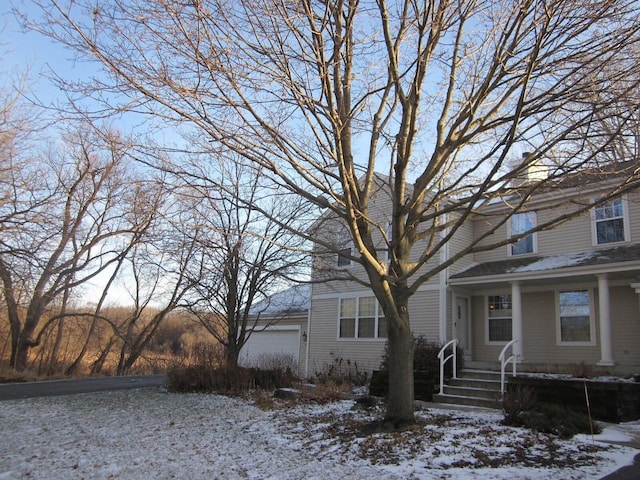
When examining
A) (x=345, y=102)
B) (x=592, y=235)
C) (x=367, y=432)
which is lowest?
(x=367, y=432)

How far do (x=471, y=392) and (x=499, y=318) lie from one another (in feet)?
13.3

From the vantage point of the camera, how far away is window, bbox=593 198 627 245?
1232 cm

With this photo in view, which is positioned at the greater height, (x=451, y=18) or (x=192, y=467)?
(x=451, y=18)

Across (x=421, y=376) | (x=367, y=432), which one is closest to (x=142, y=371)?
(x=421, y=376)

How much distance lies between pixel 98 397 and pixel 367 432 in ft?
23.0

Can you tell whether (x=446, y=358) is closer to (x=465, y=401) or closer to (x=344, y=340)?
(x=465, y=401)

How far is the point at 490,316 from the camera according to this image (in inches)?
562

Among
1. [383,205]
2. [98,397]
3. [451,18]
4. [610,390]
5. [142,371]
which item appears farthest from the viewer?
[142,371]

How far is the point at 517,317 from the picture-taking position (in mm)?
12531

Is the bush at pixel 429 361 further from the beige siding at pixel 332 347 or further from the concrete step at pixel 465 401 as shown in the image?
the beige siding at pixel 332 347

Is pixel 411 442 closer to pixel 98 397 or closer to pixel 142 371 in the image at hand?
pixel 98 397

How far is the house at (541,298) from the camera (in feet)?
37.4

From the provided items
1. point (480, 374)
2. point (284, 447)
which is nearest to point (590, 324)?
point (480, 374)

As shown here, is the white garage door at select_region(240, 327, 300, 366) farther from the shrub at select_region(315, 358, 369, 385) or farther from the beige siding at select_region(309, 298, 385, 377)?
the shrub at select_region(315, 358, 369, 385)
